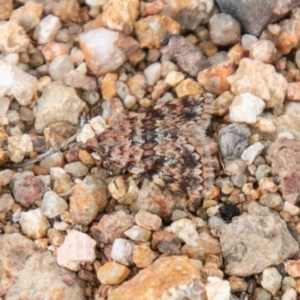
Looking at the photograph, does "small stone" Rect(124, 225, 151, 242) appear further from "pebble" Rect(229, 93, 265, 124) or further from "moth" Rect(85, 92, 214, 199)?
"pebble" Rect(229, 93, 265, 124)

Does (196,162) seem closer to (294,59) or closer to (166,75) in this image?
(166,75)

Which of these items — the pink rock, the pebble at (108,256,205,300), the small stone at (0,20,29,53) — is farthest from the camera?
the small stone at (0,20,29,53)

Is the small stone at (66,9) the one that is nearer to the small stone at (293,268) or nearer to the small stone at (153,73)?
the small stone at (153,73)

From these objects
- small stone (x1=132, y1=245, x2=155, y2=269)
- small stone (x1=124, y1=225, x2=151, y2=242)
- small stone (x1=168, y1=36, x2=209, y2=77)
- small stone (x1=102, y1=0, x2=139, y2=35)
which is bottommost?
small stone (x1=132, y1=245, x2=155, y2=269)

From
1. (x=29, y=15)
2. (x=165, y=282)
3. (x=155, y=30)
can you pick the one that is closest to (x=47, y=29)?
(x=29, y=15)

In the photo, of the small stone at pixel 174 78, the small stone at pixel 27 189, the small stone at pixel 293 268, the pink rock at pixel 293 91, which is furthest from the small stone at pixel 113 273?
the pink rock at pixel 293 91

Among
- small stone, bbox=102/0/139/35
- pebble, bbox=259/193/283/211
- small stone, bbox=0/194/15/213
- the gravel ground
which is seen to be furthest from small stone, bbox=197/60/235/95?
small stone, bbox=0/194/15/213

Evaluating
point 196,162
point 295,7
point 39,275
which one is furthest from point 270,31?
point 39,275

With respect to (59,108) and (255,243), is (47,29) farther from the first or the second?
(255,243)
